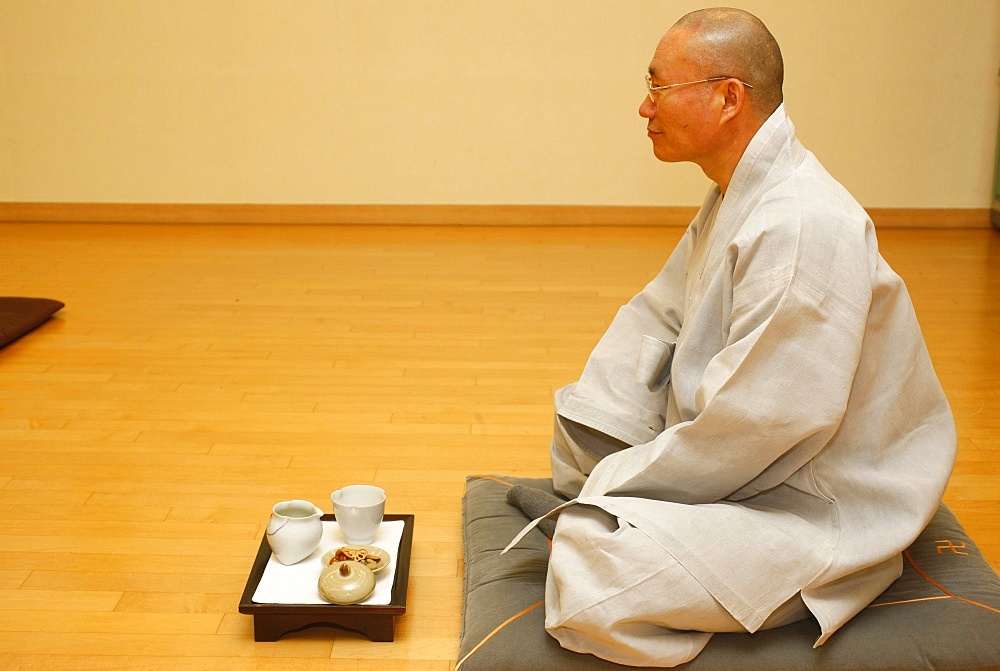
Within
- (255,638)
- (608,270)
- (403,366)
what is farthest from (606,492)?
(608,270)

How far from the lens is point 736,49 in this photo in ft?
6.32

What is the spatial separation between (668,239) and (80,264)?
2972 millimetres

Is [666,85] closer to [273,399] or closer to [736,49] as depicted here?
[736,49]

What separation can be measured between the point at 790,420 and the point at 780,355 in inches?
4.3

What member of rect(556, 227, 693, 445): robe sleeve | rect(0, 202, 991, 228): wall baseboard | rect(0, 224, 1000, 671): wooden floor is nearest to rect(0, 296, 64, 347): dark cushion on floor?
rect(0, 224, 1000, 671): wooden floor

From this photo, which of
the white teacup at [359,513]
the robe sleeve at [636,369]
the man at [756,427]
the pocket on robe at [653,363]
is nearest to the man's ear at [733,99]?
the man at [756,427]

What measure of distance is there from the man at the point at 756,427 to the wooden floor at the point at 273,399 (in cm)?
43

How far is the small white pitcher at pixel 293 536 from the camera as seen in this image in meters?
2.10

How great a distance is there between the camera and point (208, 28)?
5934 mm

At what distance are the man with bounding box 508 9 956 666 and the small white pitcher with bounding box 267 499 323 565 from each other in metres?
0.52

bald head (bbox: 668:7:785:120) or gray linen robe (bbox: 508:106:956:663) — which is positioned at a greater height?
bald head (bbox: 668:7:785:120)

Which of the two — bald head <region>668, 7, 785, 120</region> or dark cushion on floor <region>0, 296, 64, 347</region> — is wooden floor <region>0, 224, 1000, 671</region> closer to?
dark cushion on floor <region>0, 296, 64, 347</region>

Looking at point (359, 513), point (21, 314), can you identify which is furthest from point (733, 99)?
point (21, 314)

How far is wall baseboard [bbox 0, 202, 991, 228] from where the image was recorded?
6152mm
